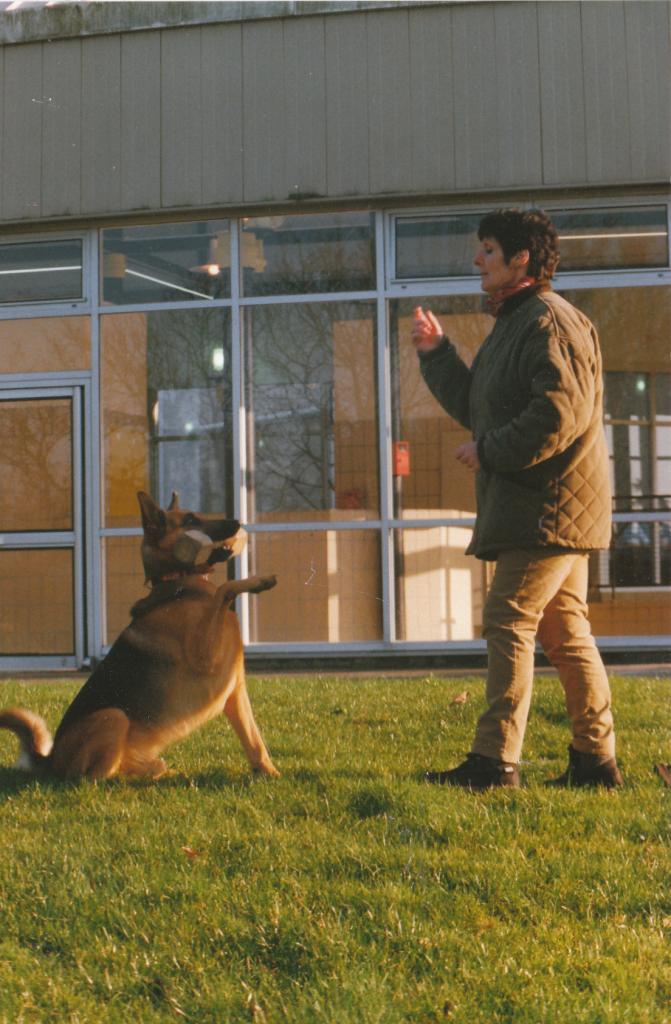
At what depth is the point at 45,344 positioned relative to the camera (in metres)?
10.2

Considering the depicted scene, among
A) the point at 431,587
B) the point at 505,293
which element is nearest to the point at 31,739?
the point at 505,293

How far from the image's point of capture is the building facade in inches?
376

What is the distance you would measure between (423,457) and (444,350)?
4.90m

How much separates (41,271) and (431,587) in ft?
14.6

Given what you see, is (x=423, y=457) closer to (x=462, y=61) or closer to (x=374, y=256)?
(x=374, y=256)

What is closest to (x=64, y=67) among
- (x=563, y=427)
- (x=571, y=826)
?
(x=563, y=427)

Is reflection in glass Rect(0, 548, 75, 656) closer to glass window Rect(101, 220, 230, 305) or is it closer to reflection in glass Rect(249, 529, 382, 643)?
reflection in glass Rect(249, 529, 382, 643)

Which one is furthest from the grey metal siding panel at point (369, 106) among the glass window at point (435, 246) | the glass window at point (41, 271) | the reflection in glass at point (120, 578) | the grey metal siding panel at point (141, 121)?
the reflection in glass at point (120, 578)

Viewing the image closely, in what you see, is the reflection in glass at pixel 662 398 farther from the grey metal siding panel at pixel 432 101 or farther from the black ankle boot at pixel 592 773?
the black ankle boot at pixel 592 773

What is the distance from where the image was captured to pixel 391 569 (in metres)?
9.74

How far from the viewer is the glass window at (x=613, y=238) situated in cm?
962

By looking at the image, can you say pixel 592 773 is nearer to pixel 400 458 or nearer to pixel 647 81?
pixel 400 458

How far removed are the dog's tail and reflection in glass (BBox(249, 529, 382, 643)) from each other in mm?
5140

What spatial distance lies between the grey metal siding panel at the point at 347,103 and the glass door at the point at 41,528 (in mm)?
3011
